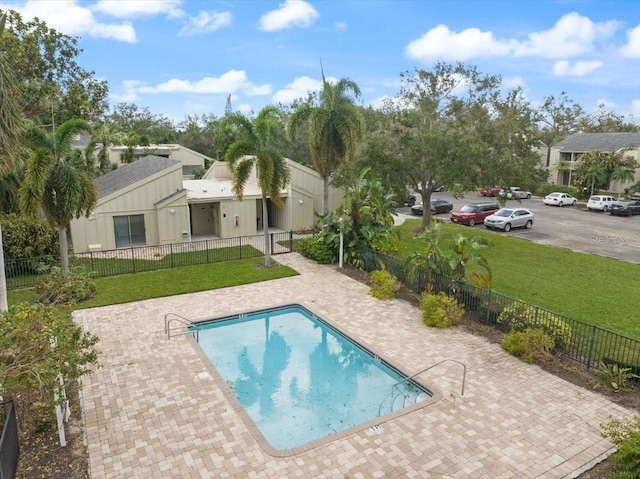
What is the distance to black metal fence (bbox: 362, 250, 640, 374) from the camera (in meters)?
11.1

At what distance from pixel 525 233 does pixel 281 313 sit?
793 inches

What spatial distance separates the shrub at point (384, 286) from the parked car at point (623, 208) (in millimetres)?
29778

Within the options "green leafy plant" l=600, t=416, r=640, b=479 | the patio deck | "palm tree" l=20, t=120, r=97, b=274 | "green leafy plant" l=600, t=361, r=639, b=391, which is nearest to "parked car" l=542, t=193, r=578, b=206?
the patio deck

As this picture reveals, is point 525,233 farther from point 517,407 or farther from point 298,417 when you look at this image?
point 298,417

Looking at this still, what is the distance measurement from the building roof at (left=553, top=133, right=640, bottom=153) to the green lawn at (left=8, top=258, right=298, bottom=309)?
145 ft

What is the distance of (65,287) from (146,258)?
6.15 meters

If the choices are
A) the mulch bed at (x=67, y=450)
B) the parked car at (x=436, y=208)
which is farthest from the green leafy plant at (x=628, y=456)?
the parked car at (x=436, y=208)

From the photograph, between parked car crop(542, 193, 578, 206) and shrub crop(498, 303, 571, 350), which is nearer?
shrub crop(498, 303, 571, 350)

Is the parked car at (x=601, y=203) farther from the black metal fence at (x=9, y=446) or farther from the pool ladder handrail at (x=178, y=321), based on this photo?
the black metal fence at (x=9, y=446)

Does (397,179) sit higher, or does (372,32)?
(372,32)


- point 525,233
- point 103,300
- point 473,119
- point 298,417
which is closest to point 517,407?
point 298,417

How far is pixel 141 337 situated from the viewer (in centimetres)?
1289

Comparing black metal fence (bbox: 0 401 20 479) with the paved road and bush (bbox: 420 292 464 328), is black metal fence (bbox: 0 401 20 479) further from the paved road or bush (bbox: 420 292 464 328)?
the paved road

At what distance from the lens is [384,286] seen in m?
16.5
